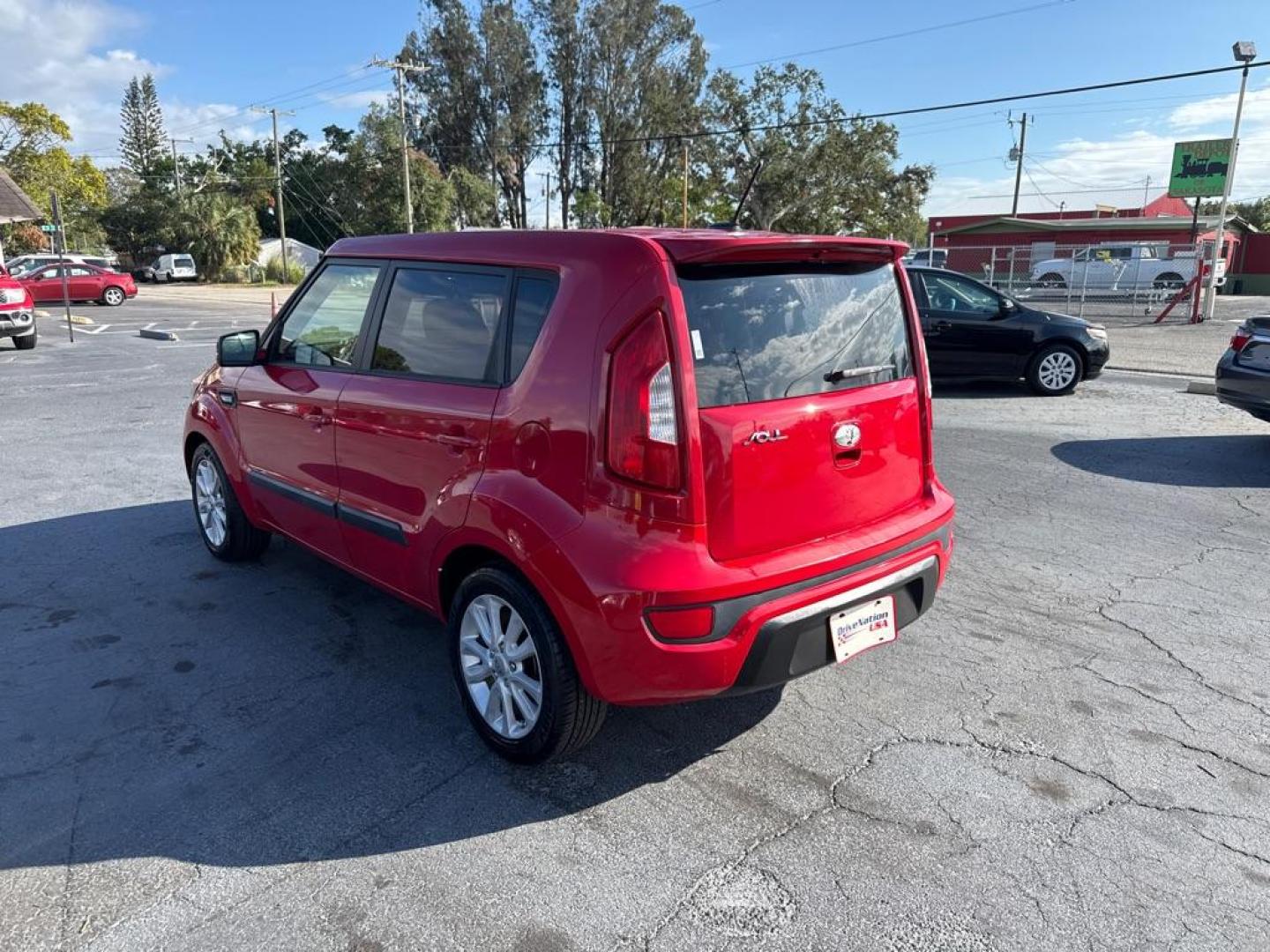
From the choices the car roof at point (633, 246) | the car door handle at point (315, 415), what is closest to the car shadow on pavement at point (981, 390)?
the car roof at point (633, 246)

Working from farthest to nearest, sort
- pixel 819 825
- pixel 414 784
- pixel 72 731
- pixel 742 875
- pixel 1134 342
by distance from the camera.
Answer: pixel 1134 342 → pixel 72 731 → pixel 414 784 → pixel 819 825 → pixel 742 875

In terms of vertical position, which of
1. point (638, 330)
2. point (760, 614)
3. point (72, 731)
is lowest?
point (72, 731)

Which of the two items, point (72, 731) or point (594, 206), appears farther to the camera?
point (594, 206)

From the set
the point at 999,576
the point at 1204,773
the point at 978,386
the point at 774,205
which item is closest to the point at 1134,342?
the point at 978,386

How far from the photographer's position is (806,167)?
2029 inches

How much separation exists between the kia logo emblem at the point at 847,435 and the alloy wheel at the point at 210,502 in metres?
3.51

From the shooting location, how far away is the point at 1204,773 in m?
3.14

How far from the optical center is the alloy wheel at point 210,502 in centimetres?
508

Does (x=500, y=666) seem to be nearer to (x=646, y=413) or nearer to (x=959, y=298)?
(x=646, y=413)

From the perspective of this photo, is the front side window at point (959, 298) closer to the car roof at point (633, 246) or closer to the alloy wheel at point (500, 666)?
the car roof at point (633, 246)

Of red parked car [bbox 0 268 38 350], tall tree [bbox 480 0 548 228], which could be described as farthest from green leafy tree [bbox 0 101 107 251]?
red parked car [bbox 0 268 38 350]

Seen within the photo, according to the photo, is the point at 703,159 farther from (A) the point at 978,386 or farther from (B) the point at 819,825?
(B) the point at 819,825

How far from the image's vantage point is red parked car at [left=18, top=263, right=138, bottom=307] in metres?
30.3

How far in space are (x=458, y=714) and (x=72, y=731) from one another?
1420 millimetres
